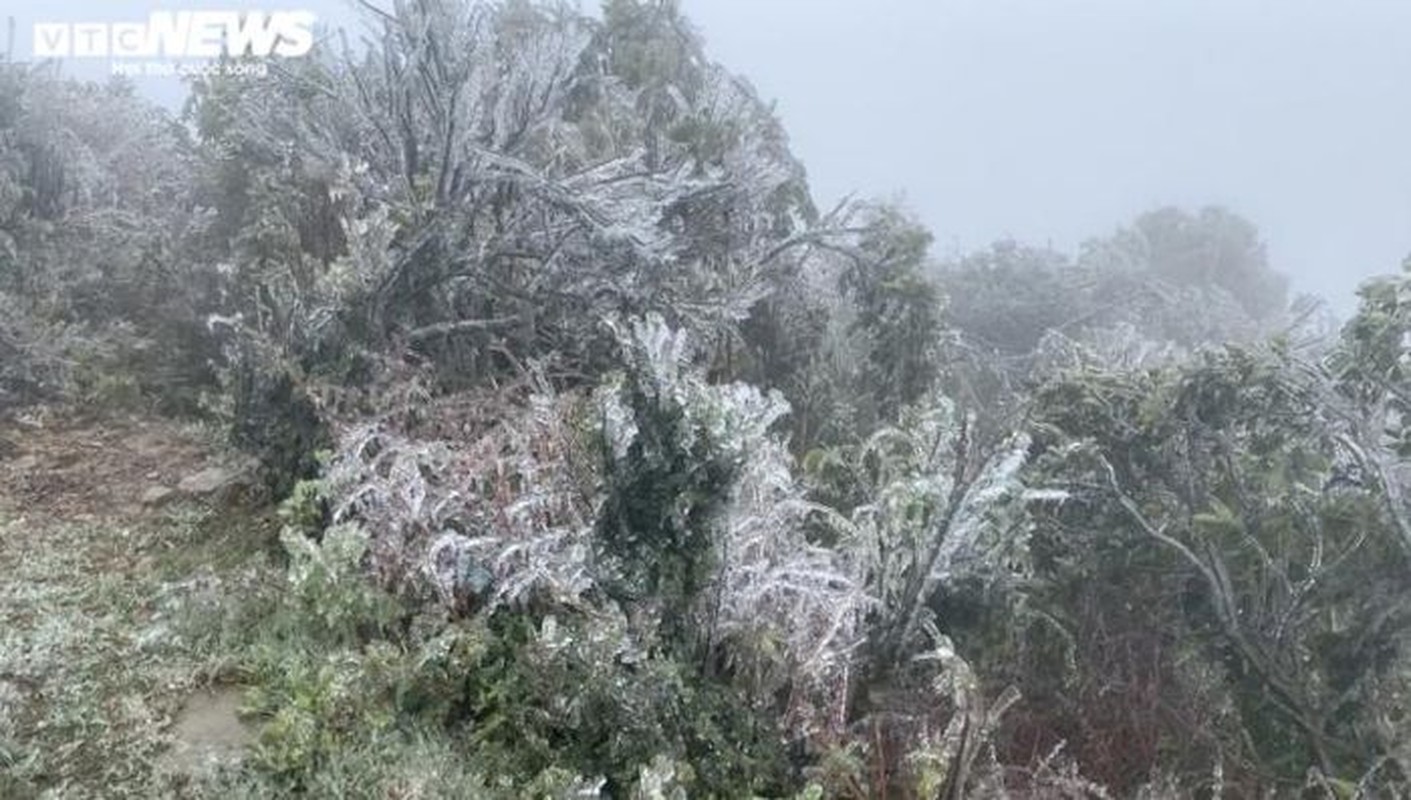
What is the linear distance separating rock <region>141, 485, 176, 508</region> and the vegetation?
0.08 feet

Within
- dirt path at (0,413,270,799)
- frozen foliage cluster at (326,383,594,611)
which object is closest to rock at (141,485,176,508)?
dirt path at (0,413,270,799)

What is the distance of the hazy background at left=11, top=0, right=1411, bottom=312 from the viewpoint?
92.3 metres

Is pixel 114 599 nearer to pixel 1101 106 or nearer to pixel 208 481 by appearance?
pixel 208 481

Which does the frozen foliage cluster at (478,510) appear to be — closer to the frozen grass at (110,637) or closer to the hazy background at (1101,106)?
the frozen grass at (110,637)

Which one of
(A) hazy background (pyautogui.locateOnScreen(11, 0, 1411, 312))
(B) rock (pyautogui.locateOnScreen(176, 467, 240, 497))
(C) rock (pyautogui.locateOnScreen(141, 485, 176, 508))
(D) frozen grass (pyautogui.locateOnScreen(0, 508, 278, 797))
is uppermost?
(A) hazy background (pyautogui.locateOnScreen(11, 0, 1411, 312))

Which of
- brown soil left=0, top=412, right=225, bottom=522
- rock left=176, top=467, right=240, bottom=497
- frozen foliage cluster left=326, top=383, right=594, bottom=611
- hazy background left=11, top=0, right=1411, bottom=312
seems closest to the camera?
frozen foliage cluster left=326, top=383, right=594, bottom=611

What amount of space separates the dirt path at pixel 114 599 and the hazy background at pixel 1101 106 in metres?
59.1

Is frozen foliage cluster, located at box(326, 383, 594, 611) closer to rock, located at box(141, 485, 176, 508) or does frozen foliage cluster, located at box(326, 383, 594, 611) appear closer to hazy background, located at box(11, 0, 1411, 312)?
rock, located at box(141, 485, 176, 508)

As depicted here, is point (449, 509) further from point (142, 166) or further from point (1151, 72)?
point (1151, 72)

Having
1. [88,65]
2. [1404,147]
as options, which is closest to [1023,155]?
[1404,147]

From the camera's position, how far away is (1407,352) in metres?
5.95

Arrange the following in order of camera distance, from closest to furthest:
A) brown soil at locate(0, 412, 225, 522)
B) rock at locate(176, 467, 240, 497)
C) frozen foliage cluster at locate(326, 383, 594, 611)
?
frozen foliage cluster at locate(326, 383, 594, 611) < brown soil at locate(0, 412, 225, 522) < rock at locate(176, 467, 240, 497)

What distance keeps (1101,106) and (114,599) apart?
13914cm

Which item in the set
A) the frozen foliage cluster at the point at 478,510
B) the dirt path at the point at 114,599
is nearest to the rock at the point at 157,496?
the dirt path at the point at 114,599
